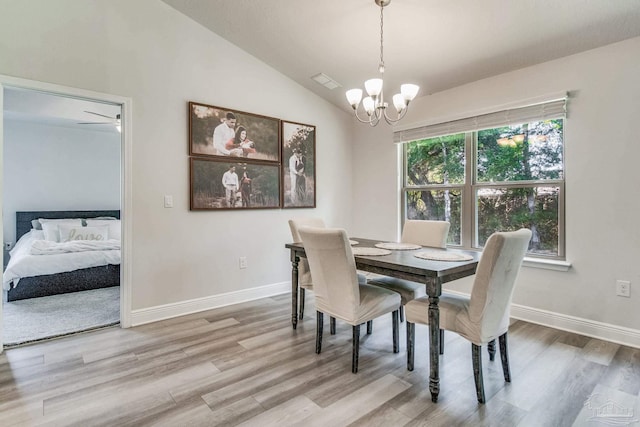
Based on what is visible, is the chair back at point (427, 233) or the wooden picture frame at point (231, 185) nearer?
the chair back at point (427, 233)

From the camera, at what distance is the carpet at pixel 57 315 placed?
2791mm

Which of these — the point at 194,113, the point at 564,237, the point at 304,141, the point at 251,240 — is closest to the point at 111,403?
the point at 251,240

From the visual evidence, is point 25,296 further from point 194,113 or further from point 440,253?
point 440,253

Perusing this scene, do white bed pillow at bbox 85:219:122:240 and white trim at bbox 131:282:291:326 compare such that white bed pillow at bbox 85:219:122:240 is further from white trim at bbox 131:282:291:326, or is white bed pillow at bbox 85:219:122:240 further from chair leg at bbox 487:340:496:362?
chair leg at bbox 487:340:496:362

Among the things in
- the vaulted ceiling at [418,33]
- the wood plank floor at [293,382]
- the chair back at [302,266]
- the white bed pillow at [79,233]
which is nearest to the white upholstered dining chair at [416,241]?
the wood plank floor at [293,382]

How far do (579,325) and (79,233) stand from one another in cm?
601

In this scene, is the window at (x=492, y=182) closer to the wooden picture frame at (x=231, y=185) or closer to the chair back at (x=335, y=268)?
the wooden picture frame at (x=231, y=185)

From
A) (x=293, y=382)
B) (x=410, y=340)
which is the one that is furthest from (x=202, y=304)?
(x=410, y=340)

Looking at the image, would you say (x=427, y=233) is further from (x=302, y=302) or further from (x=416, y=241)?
(x=302, y=302)

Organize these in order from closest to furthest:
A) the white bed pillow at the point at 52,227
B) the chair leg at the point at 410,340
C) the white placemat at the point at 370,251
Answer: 1. the chair leg at the point at 410,340
2. the white placemat at the point at 370,251
3. the white bed pillow at the point at 52,227

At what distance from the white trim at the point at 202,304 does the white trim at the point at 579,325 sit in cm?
248

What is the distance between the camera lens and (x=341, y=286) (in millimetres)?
2191

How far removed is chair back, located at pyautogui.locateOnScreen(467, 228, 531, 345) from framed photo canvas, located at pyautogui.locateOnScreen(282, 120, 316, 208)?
8.55ft

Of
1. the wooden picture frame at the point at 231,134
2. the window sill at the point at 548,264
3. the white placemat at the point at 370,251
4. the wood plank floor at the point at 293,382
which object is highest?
the wooden picture frame at the point at 231,134
